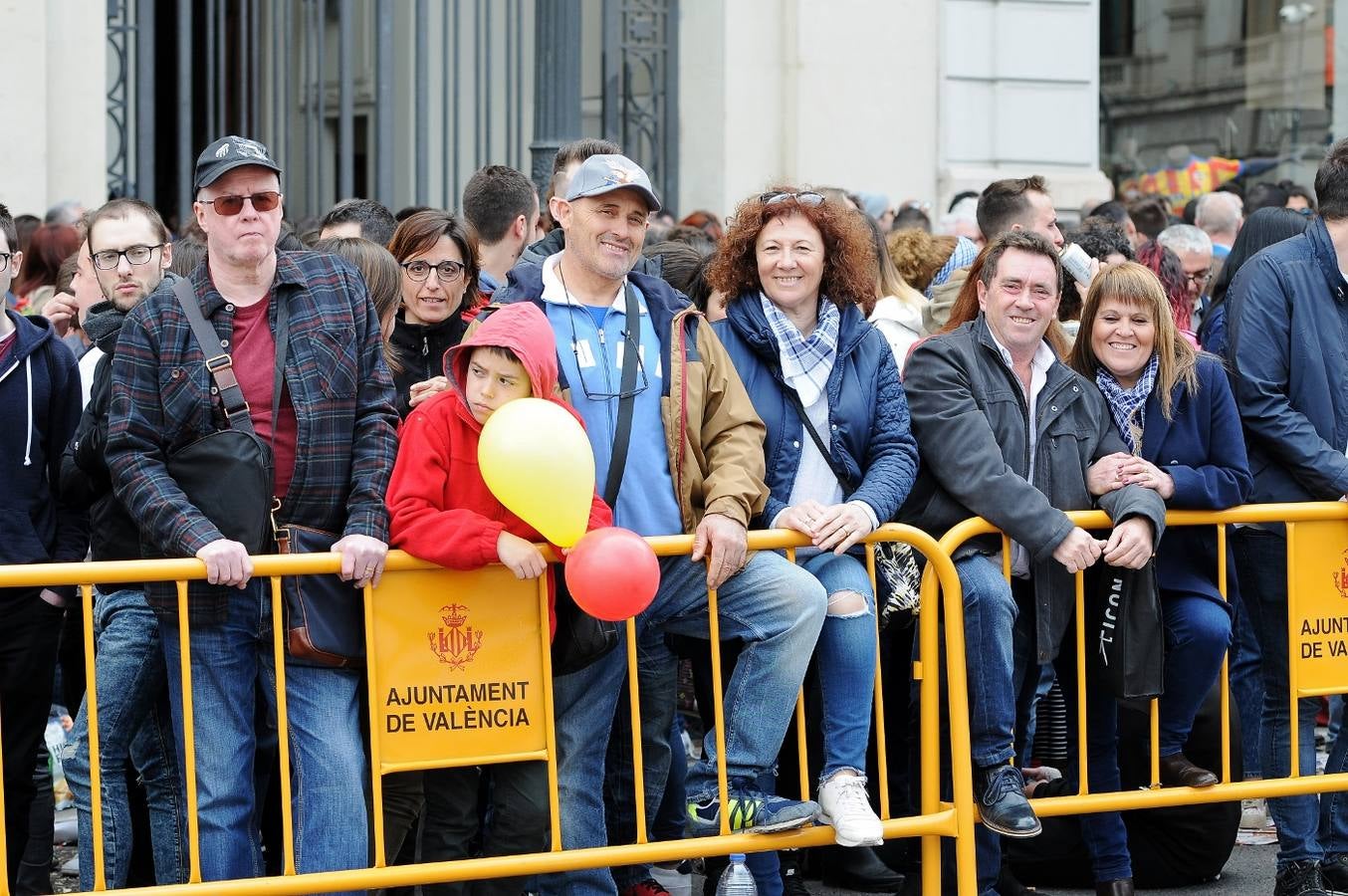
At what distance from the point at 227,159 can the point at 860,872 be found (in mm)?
3228

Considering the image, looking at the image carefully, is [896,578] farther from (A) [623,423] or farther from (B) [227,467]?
(B) [227,467]

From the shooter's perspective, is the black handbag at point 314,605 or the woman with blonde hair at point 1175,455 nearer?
the black handbag at point 314,605

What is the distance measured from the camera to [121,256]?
5.90 metres

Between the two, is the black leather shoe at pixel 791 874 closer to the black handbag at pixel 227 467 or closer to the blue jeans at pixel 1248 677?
the blue jeans at pixel 1248 677

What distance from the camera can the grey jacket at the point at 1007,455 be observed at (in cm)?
541

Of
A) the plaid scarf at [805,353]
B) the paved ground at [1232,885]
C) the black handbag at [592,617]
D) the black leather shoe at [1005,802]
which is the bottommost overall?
the paved ground at [1232,885]

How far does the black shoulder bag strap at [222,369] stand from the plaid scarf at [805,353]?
1.62m

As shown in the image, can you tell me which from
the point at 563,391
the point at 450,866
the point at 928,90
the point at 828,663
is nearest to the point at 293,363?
the point at 563,391

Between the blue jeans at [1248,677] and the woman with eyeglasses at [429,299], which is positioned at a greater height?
the woman with eyeglasses at [429,299]

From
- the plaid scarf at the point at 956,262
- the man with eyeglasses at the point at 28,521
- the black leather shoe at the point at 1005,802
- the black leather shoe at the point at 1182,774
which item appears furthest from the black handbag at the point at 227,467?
the plaid scarf at the point at 956,262

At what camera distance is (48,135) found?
38.1 feet

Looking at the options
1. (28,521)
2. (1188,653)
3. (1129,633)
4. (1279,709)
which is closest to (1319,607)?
(1279,709)

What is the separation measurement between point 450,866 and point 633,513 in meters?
1.10

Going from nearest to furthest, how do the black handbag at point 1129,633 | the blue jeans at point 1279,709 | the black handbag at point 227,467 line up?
the black handbag at point 227,467 → the black handbag at point 1129,633 → the blue jeans at point 1279,709
